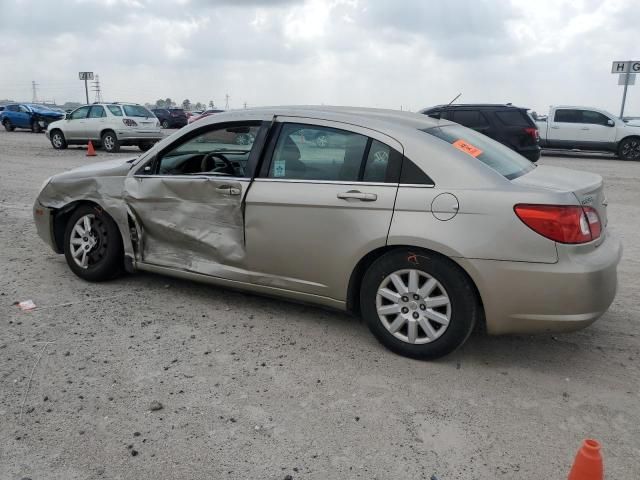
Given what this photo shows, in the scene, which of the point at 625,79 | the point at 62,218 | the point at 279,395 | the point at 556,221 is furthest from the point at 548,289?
the point at 625,79

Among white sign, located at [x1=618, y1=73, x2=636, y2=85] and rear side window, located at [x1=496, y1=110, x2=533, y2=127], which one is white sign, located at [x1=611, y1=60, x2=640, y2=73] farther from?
rear side window, located at [x1=496, y1=110, x2=533, y2=127]

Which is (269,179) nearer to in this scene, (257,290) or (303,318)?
(257,290)

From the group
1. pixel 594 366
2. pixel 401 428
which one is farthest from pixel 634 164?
pixel 401 428

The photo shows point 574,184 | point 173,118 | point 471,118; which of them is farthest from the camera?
point 173,118

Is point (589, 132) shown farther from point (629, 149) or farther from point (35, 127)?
point (35, 127)

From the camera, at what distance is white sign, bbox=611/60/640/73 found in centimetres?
2449

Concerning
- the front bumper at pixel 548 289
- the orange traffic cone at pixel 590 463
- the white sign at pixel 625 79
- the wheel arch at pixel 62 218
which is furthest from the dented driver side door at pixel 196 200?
the white sign at pixel 625 79

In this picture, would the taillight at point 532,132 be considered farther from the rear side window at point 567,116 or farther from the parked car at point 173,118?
the parked car at point 173,118

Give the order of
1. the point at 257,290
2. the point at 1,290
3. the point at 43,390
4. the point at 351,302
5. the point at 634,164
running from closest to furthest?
1. the point at 43,390
2. the point at 351,302
3. the point at 257,290
4. the point at 1,290
5. the point at 634,164

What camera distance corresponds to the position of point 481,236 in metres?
3.40

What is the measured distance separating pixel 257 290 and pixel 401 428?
1.71 metres

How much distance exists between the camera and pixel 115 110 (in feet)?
61.6

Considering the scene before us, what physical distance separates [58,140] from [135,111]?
10.6 feet

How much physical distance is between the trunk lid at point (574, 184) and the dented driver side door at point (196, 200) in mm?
1942
